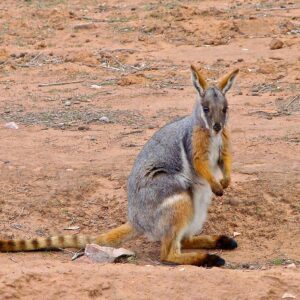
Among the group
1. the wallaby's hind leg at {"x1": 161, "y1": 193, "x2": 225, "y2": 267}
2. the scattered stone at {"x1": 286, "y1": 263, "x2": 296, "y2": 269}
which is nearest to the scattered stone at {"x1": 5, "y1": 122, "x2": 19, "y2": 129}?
the wallaby's hind leg at {"x1": 161, "y1": 193, "x2": 225, "y2": 267}

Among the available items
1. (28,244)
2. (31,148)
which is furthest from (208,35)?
(28,244)

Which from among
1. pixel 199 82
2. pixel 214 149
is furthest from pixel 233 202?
pixel 199 82

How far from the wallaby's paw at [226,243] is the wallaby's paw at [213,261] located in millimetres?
584

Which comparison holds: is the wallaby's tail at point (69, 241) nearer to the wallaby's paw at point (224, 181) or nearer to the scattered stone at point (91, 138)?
the wallaby's paw at point (224, 181)

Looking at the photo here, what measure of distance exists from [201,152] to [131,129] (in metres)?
3.39

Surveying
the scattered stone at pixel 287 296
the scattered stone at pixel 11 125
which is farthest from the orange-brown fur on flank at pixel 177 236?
the scattered stone at pixel 11 125

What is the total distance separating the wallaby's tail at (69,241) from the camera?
24.3ft

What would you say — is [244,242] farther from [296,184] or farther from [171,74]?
[171,74]

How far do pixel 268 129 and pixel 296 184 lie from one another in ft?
6.38

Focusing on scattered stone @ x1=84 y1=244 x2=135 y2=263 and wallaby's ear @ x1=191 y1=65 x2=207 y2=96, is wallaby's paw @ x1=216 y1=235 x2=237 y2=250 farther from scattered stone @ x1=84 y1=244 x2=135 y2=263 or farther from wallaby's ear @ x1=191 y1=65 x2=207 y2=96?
wallaby's ear @ x1=191 y1=65 x2=207 y2=96

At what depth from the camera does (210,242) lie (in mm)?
7988

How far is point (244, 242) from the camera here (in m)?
8.16

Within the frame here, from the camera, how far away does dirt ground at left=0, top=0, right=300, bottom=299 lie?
630cm

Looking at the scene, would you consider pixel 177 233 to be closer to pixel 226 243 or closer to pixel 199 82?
pixel 226 243
